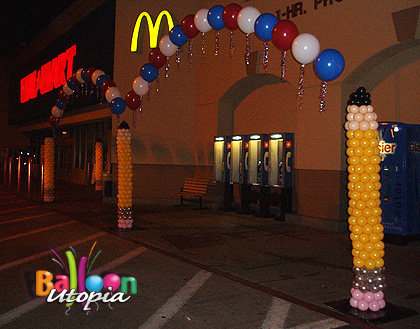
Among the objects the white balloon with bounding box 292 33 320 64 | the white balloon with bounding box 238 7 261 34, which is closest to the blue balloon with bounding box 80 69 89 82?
the white balloon with bounding box 238 7 261 34

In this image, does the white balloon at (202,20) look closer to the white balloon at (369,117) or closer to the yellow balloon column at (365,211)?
the yellow balloon column at (365,211)

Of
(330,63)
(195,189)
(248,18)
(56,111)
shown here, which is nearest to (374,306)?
(330,63)

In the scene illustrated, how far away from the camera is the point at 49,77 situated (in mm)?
23516

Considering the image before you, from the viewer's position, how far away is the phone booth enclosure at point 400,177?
27.4 ft

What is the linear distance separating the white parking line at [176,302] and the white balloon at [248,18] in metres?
4.15

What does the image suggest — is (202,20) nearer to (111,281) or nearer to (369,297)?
(111,281)

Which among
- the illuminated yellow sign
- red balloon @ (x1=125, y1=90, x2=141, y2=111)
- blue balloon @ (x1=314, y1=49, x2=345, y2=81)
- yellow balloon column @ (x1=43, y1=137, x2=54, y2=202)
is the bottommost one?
yellow balloon column @ (x1=43, y1=137, x2=54, y2=202)

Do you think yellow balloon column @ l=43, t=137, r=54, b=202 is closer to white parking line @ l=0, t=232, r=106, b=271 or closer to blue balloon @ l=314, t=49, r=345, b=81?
white parking line @ l=0, t=232, r=106, b=271

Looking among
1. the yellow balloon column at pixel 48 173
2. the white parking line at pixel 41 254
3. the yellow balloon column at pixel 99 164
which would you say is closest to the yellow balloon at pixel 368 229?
the white parking line at pixel 41 254

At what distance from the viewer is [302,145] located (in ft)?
36.3

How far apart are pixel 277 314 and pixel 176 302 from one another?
1.18 meters

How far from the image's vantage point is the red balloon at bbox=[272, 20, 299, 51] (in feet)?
21.5

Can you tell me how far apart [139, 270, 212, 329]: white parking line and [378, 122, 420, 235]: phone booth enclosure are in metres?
4.29

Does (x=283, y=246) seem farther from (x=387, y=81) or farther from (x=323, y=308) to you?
(x=387, y=81)
